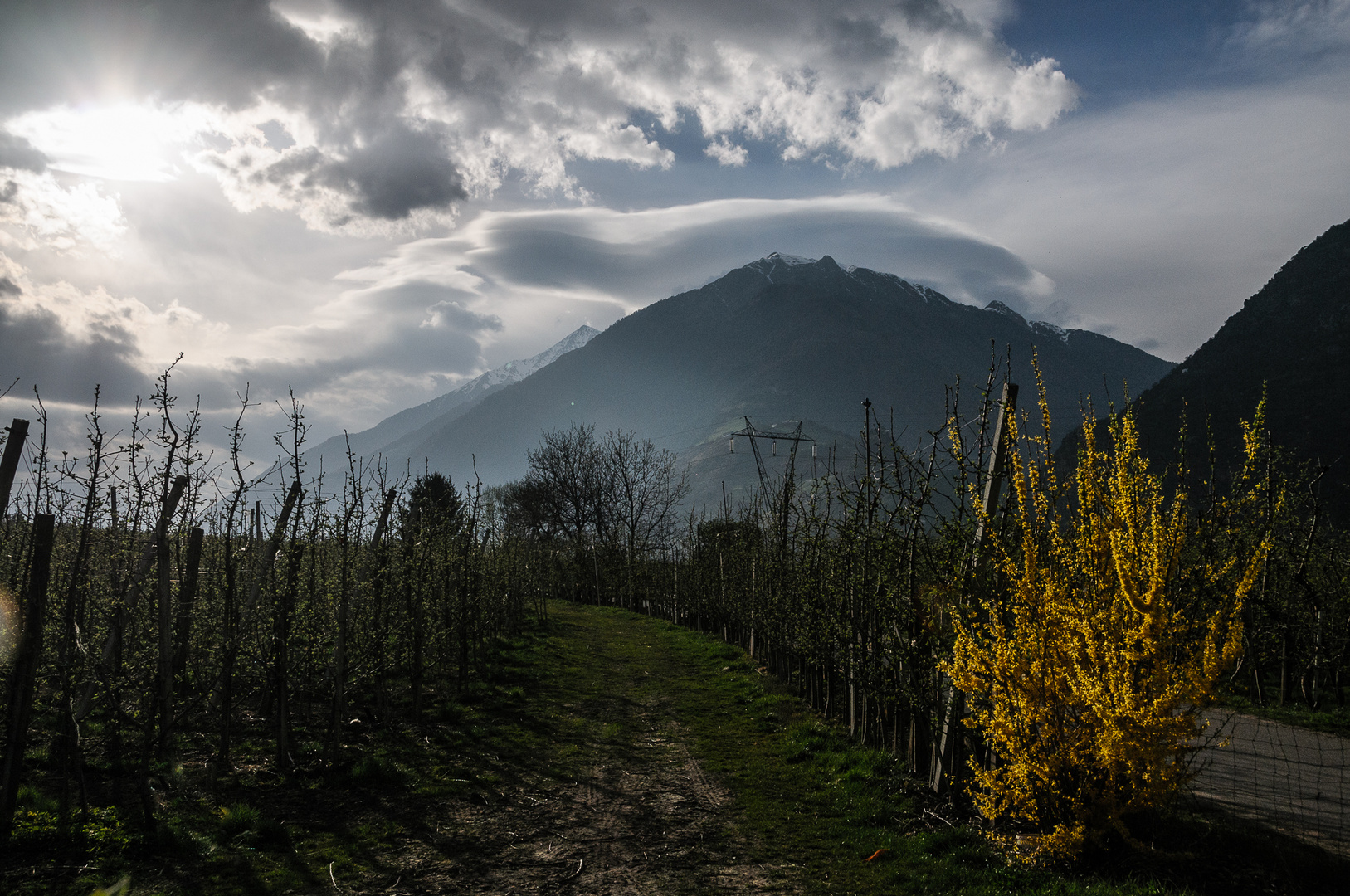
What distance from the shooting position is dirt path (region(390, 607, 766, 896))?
223 inches

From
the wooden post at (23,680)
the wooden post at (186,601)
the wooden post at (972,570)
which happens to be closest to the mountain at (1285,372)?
the wooden post at (972,570)

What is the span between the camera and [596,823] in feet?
22.4

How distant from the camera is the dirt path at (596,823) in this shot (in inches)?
223

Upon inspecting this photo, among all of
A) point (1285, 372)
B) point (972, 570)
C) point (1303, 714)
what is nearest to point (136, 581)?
point (972, 570)

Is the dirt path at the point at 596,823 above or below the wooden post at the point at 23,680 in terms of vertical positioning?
below

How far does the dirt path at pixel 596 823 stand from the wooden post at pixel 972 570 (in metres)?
2.17

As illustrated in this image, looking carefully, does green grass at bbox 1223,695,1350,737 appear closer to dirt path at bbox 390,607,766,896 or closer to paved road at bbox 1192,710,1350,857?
paved road at bbox 1192,710,1350,857

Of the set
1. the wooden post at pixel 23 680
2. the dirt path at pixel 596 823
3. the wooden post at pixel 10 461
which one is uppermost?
the wooden post at pixel 10 461

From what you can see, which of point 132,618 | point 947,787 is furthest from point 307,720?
point 947,787

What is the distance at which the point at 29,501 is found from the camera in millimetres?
8695

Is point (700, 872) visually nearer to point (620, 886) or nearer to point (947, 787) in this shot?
point (620, 886)

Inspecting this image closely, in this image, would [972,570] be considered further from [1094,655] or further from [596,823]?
[596,823]

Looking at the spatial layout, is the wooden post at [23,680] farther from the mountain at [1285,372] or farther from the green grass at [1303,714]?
the mountain at [1285,372]

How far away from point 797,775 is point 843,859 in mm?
2277
